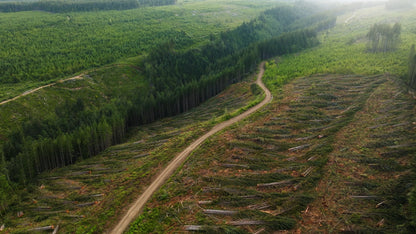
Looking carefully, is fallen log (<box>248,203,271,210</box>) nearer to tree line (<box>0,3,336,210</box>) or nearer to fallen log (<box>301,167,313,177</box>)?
fallen log (<box>301,167,313,177</box>)

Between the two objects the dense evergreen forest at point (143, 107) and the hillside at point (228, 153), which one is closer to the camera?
the hillside at point (228, 153)

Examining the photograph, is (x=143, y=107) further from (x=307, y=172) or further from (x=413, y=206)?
(x=413, y=206)

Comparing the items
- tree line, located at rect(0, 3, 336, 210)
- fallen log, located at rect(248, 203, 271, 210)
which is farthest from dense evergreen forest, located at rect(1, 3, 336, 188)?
fallen log, located at rect(248, 203, 271, 210)

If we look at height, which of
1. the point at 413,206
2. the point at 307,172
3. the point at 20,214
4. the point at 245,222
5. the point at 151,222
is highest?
the point at 413,206

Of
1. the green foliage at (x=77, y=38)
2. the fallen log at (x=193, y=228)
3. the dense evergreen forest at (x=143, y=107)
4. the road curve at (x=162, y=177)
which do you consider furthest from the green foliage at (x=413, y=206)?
the green foliage at (x=77, y=38)

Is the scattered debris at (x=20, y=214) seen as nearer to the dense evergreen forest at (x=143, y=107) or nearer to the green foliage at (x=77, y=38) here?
the dense evergreen forest at (x=143, y=107)

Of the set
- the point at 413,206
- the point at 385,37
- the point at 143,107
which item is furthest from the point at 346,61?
the point at 413,206
